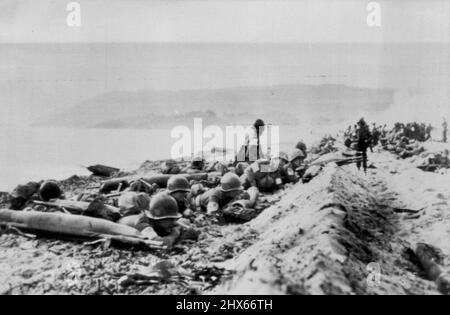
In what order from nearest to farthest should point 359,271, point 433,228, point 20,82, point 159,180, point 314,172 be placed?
point 359,271, point 433,228, point 20,82, point 314,172, point 159,180

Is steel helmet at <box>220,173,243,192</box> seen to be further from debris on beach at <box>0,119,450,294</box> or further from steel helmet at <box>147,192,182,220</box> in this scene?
steel helmet at <box>147,192,182,220</box>

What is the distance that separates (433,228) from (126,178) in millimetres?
5189

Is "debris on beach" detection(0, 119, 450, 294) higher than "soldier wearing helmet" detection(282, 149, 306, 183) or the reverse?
the reverse

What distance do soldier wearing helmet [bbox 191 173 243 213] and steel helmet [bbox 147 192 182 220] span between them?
3.98ft

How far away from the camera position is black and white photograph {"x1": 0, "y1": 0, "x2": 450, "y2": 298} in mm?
5719

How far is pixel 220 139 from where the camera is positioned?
8062mm

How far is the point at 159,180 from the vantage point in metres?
8.65

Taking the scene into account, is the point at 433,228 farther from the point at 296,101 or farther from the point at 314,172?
the point at 296,101

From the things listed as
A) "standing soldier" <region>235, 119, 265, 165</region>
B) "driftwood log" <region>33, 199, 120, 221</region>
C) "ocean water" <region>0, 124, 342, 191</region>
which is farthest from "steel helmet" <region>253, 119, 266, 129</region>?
"driftwood log" <region>33, 199, 120, 221</region>

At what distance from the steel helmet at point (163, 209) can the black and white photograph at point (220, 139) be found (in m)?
0.02

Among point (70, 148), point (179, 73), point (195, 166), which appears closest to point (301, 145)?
point (195, 166)

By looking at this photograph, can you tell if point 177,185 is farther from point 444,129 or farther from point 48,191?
point 444,129
